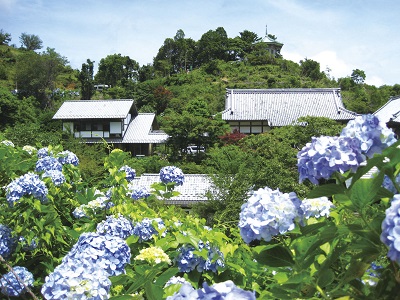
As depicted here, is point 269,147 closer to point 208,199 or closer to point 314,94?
point 208,199

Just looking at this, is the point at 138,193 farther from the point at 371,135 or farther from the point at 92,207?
the point at 371,135

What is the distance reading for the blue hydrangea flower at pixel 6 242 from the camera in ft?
7.32

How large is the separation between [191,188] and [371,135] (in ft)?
38.9

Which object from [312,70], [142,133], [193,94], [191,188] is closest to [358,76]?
[312,70]

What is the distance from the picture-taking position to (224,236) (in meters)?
1.91

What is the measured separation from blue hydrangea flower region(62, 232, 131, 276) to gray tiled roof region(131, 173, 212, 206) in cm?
1006

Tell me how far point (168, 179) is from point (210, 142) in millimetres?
17164

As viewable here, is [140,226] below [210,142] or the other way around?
the other way around

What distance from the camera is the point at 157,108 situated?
34.7m

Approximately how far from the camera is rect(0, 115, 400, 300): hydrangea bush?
908 mm

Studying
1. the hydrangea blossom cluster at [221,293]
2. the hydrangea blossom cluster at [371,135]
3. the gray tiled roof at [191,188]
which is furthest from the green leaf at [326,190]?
the gray tiled roof at [191,188]

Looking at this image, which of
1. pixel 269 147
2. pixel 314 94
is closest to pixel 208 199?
pixel 269 147

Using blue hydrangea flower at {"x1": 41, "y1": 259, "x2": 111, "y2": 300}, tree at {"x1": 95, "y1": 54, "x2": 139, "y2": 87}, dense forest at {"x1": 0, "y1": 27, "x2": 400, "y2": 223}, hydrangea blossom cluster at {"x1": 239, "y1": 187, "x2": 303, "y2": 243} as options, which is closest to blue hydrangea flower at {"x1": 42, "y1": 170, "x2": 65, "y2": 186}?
blue hydrangea flower at {"x1": 41, "y1": 259, "x2": 111, "y2": 300}

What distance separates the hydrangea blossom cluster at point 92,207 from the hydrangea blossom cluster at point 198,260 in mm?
830
